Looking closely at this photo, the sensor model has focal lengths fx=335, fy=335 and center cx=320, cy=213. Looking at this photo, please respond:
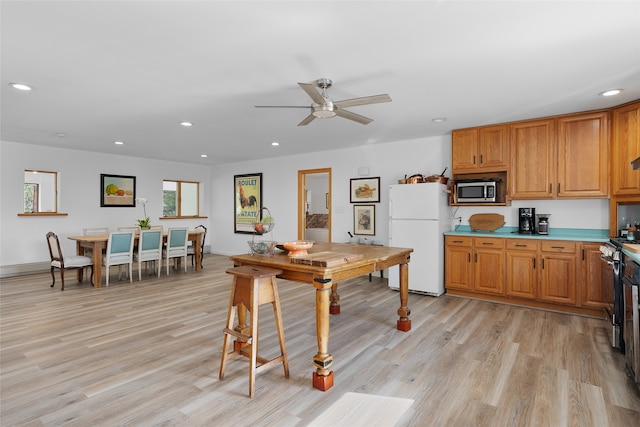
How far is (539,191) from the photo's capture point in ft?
13.8

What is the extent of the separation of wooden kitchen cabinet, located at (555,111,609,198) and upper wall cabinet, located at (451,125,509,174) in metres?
0.62

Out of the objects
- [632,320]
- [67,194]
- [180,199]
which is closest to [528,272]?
[632,320]

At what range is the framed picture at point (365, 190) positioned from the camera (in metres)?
→ 5.99

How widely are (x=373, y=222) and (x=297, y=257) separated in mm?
3663

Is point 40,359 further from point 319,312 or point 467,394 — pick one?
point 467,394

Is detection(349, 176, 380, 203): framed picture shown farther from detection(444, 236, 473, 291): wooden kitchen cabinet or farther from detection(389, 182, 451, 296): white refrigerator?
detection(444, 236, 473, 291): wooden kitchen cabinet

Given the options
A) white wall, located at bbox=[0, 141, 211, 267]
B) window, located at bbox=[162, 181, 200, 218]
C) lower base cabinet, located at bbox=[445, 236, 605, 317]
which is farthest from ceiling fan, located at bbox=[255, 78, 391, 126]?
window, located at bbox=[162, 181, 200, 218]

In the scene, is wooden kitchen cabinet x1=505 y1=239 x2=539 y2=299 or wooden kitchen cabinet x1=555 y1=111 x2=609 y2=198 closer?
wooden kitchen cabinet x1=555 y1=111 x2=609 y2=198

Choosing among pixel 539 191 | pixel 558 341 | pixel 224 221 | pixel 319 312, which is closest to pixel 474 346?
pixel 558 341

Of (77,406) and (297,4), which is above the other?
(297,4)

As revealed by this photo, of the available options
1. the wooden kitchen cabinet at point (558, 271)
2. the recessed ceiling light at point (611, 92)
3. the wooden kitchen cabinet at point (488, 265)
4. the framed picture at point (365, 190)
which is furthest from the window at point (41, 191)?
the recessed ceiling light at point (611, 92)

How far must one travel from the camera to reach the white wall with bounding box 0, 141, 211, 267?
5.85m

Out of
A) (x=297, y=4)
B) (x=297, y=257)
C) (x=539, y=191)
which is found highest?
(x=297, y=4)

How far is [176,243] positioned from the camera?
625cm
